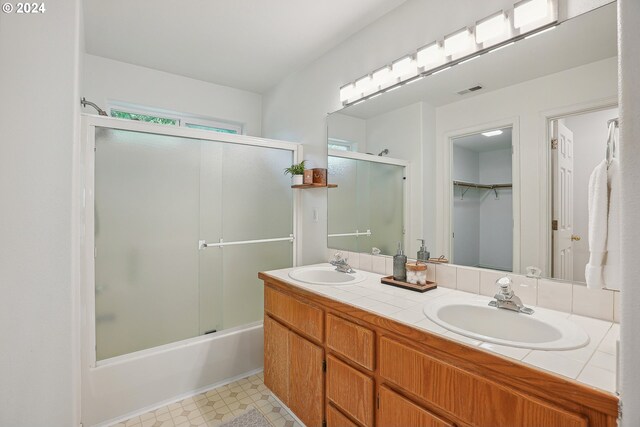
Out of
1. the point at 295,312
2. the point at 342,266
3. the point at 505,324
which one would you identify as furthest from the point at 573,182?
the point at 295,312

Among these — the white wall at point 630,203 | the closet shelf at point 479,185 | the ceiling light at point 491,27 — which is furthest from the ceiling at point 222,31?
the white wall at point 630,203

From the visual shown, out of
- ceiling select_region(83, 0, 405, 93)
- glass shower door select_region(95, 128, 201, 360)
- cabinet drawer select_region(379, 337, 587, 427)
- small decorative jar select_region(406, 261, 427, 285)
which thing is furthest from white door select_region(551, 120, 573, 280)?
glass shower door select_region(95, 128, 201, 360)

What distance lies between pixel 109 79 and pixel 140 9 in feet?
2.84

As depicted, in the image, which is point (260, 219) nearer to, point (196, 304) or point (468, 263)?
point (196, 304)

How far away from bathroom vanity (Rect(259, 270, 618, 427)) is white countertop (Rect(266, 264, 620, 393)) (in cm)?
3

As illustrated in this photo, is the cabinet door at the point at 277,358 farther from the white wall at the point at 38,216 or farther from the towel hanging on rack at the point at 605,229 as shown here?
the towel hanging on rack at the point at 605,229

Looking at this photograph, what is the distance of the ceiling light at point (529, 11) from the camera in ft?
4.03

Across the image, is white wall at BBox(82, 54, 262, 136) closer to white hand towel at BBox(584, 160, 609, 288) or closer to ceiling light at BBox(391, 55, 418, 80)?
ceiling light at BBox(391, 55, 418, 80)

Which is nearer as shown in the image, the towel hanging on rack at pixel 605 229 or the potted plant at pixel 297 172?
the towel hanging on rack at pixel 605 229

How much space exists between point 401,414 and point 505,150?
1.22 metres

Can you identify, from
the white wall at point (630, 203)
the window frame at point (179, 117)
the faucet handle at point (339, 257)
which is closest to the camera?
the white wall at point (630, 203)

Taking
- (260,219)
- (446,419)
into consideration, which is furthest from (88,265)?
(446,419)

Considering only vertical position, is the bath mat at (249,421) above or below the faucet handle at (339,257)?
below

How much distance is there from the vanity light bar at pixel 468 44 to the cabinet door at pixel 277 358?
1.64 m
